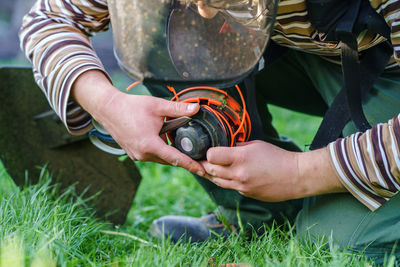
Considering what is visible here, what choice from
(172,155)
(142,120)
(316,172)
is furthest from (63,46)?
(316,172)

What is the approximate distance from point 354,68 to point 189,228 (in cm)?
76

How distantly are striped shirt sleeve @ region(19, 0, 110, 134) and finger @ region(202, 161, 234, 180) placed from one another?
0.42 metres

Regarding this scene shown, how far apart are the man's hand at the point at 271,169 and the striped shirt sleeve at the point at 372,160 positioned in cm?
3

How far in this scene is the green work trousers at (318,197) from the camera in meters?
1.25

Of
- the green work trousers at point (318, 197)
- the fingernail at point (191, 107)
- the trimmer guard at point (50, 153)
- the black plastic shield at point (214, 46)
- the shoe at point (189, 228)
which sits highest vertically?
the black plastic shield at point (214, 46)

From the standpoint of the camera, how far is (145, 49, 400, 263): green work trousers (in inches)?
49.1

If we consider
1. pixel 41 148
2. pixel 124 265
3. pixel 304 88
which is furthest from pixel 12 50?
pixel 124 265

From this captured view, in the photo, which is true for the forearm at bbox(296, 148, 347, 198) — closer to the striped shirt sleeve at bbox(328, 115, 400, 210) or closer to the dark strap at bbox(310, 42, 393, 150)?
the striped shirt sleeve at bbox(328, 115, 400, 210)

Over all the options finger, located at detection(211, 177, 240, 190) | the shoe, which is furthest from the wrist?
the shoe

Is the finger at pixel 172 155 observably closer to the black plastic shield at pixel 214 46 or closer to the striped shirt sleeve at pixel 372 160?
the black plastic shield at pixel 214 46

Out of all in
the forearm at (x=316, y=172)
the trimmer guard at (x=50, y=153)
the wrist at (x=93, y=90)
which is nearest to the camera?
the forearm at (x=316, y=172)

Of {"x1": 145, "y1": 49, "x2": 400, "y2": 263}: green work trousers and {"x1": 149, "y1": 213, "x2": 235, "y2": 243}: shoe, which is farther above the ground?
{"x1": 145, "y1": 49, "x2": 400, "y2": 263}: green work trousers

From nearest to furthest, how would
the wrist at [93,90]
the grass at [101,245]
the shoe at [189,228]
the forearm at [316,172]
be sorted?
the grass at [101,245]
the forearm at [316,172]
the wrist at [93,90]
the shoe at [189,228]

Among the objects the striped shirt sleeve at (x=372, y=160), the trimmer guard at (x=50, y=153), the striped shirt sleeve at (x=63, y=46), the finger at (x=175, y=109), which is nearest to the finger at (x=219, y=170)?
the finger at (x=175, y=109)
